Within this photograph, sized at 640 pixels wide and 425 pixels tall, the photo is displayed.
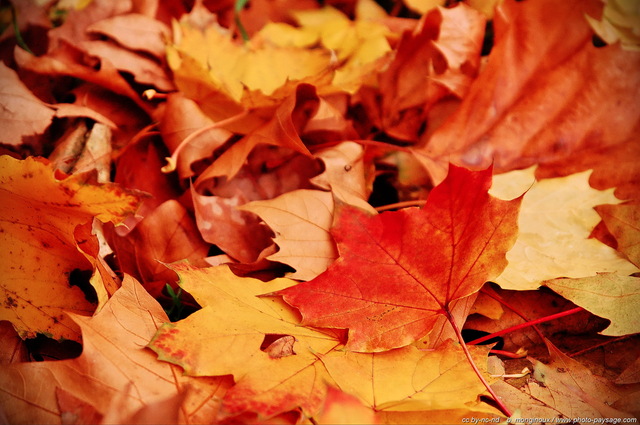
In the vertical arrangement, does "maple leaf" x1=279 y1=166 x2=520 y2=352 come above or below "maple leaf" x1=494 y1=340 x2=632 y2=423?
above

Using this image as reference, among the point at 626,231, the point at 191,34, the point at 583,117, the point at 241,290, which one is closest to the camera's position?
the point at 241,290

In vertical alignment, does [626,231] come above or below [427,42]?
below

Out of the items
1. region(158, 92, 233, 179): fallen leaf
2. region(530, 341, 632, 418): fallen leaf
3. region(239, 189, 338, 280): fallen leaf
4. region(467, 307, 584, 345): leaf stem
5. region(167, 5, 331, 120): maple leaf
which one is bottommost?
region(530, 341, 632, 418): fallen leaf

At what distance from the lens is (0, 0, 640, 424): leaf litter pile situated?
0.67 metres

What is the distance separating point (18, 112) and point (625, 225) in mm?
1181

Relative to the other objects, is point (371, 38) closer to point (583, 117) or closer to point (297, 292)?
point (583, 117)

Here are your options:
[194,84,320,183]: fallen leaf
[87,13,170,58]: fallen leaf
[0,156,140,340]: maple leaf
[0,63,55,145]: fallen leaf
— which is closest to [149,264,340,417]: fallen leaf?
[0,156,140,340]: maple leaf

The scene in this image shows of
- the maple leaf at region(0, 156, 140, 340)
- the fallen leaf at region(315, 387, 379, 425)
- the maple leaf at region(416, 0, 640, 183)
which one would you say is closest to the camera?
the fallen leaf at region(315, 387, 379, 425)

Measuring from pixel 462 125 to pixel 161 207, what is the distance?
2.16 ft

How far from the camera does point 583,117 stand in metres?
1.05

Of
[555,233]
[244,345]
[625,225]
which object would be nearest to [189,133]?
[244,345]

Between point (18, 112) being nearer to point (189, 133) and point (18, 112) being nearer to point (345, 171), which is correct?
point (189, 133)

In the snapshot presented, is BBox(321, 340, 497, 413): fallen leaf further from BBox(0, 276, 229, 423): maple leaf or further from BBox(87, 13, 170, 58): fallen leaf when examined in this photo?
BBox(87, 13, 170, 58): fallen leaf

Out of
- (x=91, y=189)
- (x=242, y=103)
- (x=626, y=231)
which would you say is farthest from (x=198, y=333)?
(x=626, y=231)
